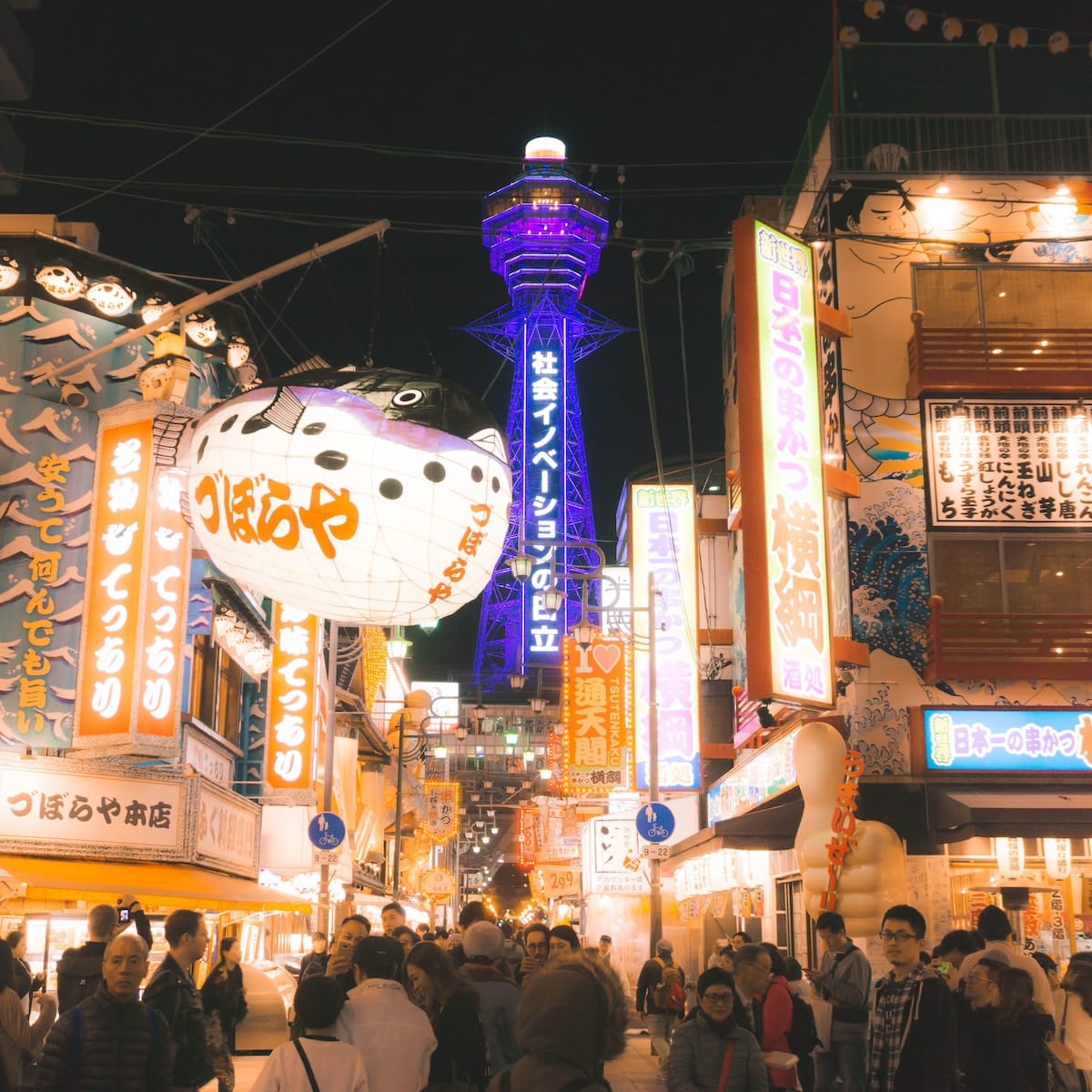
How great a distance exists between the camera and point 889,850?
17906 millimetres

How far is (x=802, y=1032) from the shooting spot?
37.9 ft

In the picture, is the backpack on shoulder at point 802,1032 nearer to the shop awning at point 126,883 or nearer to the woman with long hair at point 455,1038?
the woman with long hair at point 455,1038

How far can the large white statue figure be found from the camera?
1766cm

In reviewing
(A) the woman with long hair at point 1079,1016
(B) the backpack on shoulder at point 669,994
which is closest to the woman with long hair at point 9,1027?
(A) the woman with long hair at point 1079,1016

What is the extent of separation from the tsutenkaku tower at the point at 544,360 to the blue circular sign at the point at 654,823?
132 feet

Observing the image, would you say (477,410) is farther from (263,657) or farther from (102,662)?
(263,657)

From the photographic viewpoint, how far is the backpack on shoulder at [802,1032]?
11.5 metres

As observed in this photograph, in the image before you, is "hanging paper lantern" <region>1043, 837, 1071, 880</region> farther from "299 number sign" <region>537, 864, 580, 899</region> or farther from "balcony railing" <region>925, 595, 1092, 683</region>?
"299 number sign" <region>537, 864, 580, 899</region>

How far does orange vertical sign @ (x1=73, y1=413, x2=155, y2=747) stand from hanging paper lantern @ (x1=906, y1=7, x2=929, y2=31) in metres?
11.9

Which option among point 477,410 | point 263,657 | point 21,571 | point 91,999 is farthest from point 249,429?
point 263,657

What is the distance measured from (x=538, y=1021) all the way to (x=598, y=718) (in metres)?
28.5

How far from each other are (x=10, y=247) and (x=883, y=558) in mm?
13596

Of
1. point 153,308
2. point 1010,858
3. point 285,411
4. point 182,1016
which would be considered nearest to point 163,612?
point 153,308

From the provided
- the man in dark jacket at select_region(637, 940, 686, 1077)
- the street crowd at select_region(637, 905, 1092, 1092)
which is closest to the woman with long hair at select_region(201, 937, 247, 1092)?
the street crowd at select_region(637, 905, 1092, 1092)
